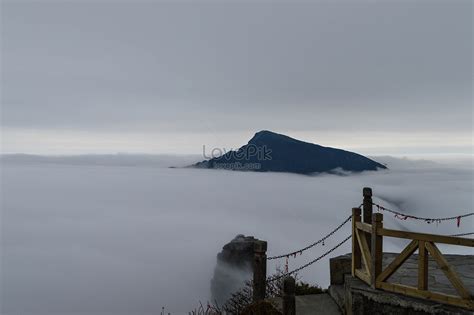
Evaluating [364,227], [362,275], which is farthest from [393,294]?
[364,227]

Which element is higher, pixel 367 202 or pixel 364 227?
pixel 367 202

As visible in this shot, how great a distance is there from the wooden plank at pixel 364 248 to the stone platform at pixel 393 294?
37cm

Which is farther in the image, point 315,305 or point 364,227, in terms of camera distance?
point 315,305

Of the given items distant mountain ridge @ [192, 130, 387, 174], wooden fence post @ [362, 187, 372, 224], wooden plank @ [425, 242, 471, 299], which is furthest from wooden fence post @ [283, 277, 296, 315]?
distant mountain ridge @ [192, 130, 387, 174]

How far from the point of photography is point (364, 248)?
651cm

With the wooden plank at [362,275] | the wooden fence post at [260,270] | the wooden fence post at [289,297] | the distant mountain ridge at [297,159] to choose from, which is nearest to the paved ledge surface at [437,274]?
the wooden plank at [362,275]

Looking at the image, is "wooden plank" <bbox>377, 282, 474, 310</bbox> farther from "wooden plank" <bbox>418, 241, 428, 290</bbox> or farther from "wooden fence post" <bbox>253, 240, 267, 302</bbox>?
"wooden fence post" <bbox>253, 240, 267, 302</bbox>

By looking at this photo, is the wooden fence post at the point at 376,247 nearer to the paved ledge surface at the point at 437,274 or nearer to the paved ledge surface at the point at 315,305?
the paved ledge surface at the point at 437,274

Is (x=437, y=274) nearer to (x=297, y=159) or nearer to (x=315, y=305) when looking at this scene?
(x=315, y=305)

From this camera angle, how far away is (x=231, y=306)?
11617mm

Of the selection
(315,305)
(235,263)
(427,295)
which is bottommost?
(235,263)

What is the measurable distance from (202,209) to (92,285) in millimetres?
57493

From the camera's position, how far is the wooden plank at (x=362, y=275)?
6466mm

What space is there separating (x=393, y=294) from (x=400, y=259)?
561mm
